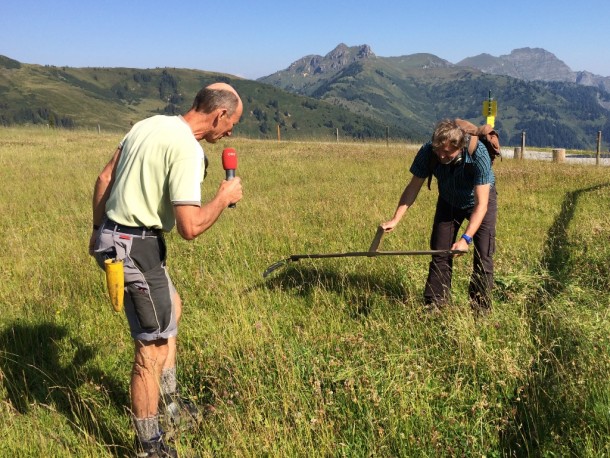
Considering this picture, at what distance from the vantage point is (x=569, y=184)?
11727 mm

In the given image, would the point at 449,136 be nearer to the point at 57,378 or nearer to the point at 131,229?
the point at 131,229

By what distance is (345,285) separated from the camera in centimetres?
511

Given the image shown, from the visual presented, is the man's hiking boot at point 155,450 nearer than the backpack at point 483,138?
Yes

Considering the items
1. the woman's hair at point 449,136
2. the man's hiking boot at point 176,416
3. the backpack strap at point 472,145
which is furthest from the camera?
the backpack strap at point 472,145

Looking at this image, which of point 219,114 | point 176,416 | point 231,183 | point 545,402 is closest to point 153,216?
point 231,183

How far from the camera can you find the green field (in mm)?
2668

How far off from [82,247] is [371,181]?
829 centimetres

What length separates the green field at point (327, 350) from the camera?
2668 mm

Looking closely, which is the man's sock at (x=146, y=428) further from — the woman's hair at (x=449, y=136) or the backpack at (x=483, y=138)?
the backpack at (x=483, y=138)

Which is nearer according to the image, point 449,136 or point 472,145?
point 449,136

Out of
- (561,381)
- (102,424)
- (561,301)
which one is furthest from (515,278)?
(102,424)

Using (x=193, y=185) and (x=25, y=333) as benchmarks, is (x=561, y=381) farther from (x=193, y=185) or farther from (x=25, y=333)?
(x=25, y=333)

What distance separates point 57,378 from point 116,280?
1768mm

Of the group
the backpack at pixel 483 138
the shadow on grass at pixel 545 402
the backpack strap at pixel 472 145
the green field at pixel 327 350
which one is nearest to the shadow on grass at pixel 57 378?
the green field at pixel 327 350
